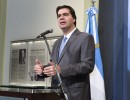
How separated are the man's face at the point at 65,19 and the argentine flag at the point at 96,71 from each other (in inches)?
36.6

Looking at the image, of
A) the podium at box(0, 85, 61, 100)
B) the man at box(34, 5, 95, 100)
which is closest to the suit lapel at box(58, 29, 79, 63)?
the man at box(34, 5, 95, 100)

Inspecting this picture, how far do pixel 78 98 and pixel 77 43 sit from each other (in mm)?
466

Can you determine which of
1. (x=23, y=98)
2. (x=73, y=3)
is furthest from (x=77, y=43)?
(x=73, y=3)

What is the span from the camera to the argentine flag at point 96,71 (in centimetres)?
332

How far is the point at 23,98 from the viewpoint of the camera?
74.8 inches

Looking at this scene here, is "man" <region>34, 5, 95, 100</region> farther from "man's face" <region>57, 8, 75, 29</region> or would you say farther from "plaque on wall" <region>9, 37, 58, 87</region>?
"plaque on wall" <region>9, 37, 58, 87</region>

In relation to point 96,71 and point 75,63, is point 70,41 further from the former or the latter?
point 96,71

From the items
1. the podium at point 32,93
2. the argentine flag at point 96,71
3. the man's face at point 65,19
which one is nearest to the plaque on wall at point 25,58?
the argentine flag at point 96,71

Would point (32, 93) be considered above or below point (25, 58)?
below

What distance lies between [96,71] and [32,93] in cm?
163

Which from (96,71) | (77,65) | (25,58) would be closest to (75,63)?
(77,65)

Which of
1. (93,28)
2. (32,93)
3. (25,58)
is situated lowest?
(32,93)

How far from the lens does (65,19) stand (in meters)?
2.54

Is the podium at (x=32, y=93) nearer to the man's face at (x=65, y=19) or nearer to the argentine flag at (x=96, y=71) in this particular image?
the man's face at (x=65, y=19)
